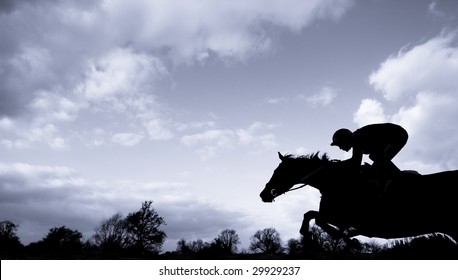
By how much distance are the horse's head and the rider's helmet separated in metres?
0.70

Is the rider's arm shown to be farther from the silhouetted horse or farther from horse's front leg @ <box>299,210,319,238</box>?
horse's front leg @ <box>299,210,319,238</box>

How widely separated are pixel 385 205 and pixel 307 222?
149 centimetres

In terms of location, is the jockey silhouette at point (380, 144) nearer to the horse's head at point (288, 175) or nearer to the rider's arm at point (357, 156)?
the rider's arm at point (357, 156)

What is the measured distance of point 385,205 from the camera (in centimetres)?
561

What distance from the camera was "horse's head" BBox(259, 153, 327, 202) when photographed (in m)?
6.84

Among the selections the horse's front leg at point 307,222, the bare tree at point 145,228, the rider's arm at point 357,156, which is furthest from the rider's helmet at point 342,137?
the bare tree at point 145,228

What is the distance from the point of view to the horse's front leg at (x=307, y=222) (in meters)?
5.85

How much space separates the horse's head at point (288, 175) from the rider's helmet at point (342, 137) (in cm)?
70

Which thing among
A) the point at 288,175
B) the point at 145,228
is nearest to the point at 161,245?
the point at 145,228

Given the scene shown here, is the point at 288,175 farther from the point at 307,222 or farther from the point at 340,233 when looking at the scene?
the point at 340,233

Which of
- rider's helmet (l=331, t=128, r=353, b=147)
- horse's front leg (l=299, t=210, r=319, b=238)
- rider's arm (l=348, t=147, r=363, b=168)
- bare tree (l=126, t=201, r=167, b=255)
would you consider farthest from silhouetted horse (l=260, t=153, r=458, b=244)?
bare tree (l=126, t=201, r=167, b=255)

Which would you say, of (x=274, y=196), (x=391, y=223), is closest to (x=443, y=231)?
(x=391, y=223)
